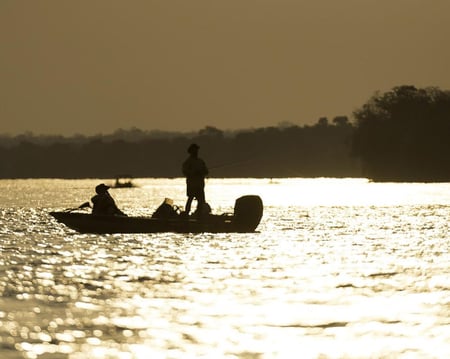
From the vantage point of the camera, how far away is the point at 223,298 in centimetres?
2539

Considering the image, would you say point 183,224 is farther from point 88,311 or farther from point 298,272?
point 88,311

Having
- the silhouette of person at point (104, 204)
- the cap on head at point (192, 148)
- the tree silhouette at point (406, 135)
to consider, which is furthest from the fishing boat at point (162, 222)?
the tree silhouette at point (406, 135)

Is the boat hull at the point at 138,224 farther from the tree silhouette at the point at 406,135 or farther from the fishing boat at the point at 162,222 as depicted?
the tree silhouette at the point at 406,135

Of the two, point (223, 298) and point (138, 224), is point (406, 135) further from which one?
point (223, 298)

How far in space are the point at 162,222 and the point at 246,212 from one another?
3869mm

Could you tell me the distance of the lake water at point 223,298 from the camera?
19.4 metres

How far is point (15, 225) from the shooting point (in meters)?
59.9

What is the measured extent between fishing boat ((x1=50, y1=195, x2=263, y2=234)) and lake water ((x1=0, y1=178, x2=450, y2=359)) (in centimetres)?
56

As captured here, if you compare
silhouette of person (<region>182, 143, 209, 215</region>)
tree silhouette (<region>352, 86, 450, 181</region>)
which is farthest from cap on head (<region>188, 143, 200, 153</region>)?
tree silhouette (<region>352, 86, 450, 181</region>)

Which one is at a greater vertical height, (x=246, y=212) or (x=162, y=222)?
(x=246, y=212)

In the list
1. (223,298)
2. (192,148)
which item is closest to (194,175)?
(192,148)

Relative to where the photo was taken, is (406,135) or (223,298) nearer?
(223,298)

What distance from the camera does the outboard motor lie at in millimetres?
44688

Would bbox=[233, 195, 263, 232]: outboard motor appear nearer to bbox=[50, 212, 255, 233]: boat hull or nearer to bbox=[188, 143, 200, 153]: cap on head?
bbox=[50, 212, 255, 233]: boat hull
